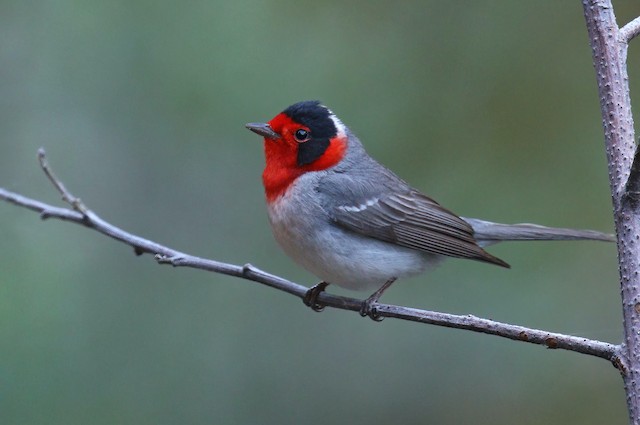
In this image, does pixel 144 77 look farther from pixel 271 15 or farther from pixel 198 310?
pixel 198 310

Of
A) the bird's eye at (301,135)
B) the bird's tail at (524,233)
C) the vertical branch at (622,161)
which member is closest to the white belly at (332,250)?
the bird's eye at (301,135)

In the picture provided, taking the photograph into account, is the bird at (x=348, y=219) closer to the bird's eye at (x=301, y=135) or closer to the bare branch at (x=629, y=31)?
the bird's eye at (x=301, y=135)

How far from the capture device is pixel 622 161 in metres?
2.40

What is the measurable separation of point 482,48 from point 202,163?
6.77 feet

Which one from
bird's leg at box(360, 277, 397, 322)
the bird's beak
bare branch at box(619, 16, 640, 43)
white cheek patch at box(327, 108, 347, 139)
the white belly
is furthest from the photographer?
white cheek patch at box(327, 108, 347, 139)

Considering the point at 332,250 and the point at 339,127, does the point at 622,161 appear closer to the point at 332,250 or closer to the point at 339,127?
the point at 332,250

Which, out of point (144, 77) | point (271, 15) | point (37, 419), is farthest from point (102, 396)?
point (271, 15)

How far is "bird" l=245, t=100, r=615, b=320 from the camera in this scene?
396 centimetres

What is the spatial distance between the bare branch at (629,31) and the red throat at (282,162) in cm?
192

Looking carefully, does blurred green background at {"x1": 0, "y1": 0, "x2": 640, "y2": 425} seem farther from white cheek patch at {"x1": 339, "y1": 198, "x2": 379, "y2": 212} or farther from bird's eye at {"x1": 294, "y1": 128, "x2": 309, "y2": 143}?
bird's eye at {"x1": 294, "y1": 128, "x2": 309, "y2": 143}

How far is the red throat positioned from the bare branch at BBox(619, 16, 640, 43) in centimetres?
192

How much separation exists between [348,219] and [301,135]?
50 centimetres

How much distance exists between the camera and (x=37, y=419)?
4.57 meters

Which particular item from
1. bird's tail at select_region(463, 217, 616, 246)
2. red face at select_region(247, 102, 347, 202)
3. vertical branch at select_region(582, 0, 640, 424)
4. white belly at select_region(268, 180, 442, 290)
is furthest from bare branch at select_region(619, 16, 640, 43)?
red face at select_region(247, 102, 347, 202)
